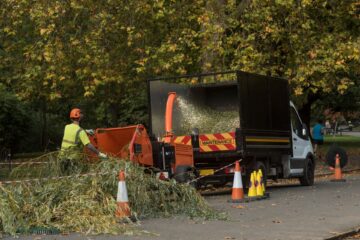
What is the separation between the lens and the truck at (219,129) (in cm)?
1530

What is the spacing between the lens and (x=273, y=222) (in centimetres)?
1126

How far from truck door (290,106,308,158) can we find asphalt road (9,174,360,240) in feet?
10.9

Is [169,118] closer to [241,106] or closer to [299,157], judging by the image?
[241,106]

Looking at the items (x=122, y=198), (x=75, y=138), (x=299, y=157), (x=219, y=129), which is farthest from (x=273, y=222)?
(x=299, y=157)

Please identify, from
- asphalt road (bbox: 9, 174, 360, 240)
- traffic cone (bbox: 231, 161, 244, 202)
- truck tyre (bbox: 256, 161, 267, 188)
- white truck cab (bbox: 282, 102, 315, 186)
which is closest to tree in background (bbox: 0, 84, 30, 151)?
white truck cab (bbox: 282, 102, 315, 186)

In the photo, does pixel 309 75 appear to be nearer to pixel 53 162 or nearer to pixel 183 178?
pixel 183 178

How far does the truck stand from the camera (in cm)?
1530

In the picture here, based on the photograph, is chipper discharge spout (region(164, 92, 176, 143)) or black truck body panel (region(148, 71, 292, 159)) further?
black truck body panel (region(148, 71, 292, 159))

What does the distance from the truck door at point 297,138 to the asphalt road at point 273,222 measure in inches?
131

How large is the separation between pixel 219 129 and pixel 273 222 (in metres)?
6.25

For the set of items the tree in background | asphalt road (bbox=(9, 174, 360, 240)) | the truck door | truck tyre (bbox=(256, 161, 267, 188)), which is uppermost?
the tree in background

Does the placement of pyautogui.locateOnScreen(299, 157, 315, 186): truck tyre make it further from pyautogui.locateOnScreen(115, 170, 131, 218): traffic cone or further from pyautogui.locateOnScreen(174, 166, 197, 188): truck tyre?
pyautogui.locateOnScreen(115, 170, 131, 218): traffic cone

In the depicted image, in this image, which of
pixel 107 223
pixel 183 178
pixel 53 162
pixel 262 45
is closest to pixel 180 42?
pixel 262 45

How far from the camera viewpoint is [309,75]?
2094cm
